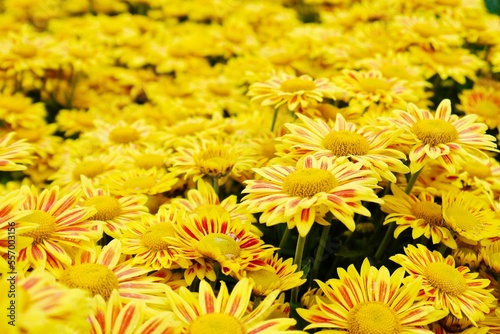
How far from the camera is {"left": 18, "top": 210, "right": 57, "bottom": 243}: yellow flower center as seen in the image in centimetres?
179

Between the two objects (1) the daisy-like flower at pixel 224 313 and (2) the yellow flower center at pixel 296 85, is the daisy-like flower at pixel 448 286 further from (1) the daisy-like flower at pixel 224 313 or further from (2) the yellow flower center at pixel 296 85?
(2) the yellow flower center at pixel 296 85

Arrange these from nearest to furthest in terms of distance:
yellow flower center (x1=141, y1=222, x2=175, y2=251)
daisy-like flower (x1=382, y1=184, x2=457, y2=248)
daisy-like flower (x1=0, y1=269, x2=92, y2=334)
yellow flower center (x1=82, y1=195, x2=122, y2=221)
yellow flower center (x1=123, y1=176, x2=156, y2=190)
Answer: daisy-like flower (x1=0, y1=269, x2=92, y2=334)
yellow flower center (x1=141, y1=222, x2=175, y2=251)
daisy-like flower (x1=382, y1=184, x2=457, y2=248)
yellow flower center (x1=82, y1=195, x2=122, y2=221)
yellow flower center (x1=123, y1=176, x2=156, y2=190)

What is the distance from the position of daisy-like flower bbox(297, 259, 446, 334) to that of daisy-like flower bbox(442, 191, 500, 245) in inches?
16.6

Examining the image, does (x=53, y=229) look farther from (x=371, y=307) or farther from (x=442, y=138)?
(x=442, y=138)

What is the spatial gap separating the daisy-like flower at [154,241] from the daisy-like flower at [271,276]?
0.22 meters

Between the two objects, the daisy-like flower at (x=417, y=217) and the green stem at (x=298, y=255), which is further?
the daisy-like flower at (x=417, y=217)

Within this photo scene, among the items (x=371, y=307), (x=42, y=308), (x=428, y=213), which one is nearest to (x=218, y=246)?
(x=371, y=307)

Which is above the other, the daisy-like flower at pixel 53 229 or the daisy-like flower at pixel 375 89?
the daisy-like flower at pixel 375 89

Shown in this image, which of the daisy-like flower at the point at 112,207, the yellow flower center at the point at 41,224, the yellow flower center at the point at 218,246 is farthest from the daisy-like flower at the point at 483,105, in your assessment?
the yellow flower center at the point at 41,224

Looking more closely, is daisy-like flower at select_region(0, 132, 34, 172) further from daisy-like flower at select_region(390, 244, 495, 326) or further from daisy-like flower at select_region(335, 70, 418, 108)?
daisy-like flower at select_region(335, 70, 418, 108)

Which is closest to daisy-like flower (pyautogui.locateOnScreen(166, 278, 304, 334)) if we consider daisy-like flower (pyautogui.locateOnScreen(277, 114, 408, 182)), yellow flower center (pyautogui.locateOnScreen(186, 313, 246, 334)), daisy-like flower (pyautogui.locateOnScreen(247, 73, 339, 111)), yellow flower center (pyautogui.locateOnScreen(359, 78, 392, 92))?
yellow flower center (pyautogui.locateOnScreen(186, 313, 246, 334))

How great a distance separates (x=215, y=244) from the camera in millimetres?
1836

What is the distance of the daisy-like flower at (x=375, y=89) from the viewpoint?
2773mm

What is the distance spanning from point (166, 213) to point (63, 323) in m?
1.03
